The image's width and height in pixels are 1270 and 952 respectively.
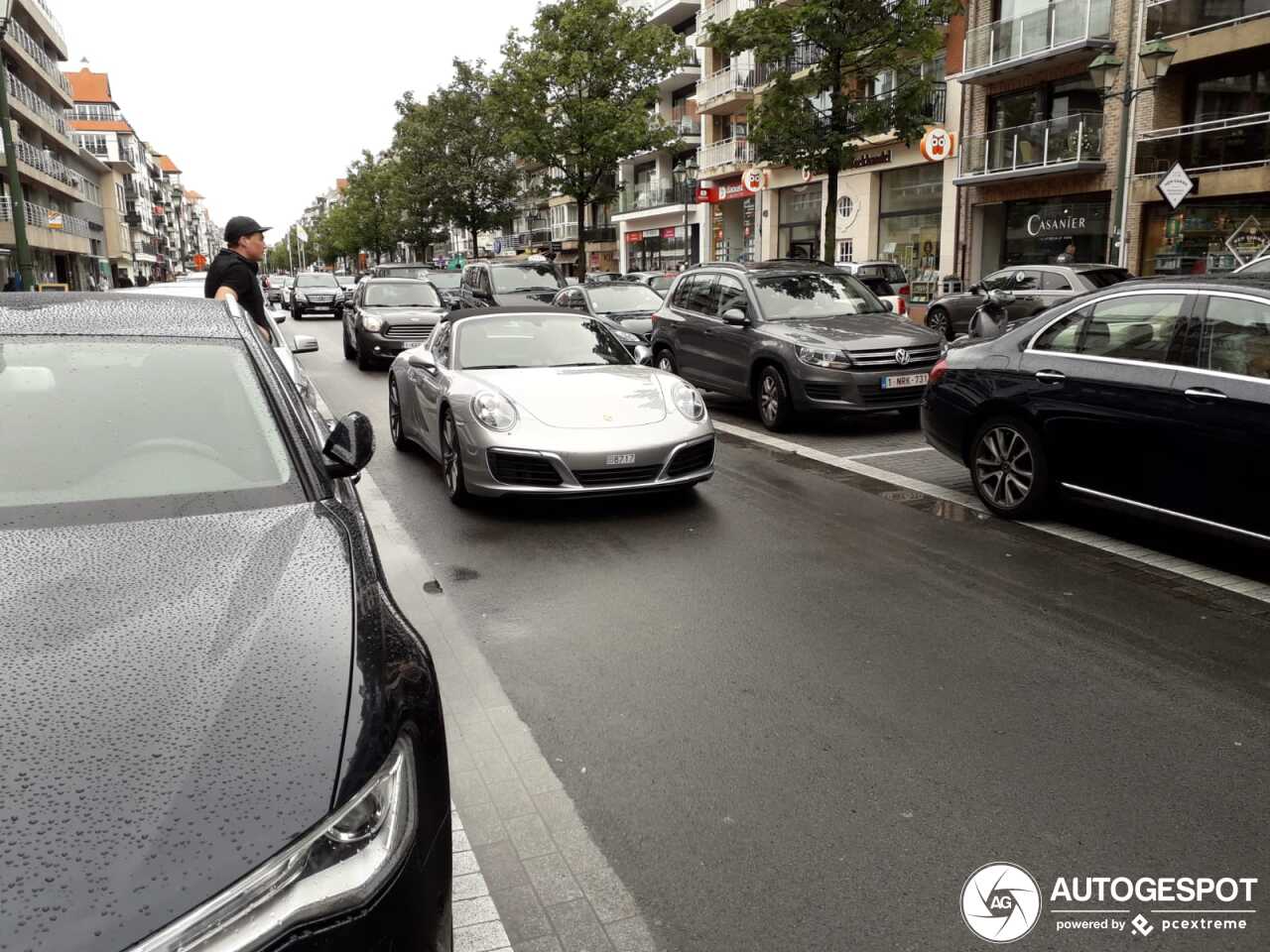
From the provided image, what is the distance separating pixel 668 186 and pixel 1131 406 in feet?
153

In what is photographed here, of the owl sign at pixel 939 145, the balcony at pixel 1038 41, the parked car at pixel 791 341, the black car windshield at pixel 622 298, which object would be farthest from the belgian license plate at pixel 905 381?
the owl sign at pixel 939 145

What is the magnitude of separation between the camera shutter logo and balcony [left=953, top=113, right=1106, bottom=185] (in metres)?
25.9

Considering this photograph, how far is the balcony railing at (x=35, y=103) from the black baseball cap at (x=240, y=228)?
161 ft

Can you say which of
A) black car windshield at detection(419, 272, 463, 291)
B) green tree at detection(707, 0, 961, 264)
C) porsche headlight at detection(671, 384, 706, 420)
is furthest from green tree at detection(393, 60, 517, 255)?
porsche headlight at detection(671, 384, 706, 420)

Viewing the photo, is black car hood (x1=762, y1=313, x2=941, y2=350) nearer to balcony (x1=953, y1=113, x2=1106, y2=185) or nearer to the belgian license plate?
the belgian license plate

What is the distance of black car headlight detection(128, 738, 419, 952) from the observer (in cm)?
151

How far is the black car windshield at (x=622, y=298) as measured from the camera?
15.4 meters

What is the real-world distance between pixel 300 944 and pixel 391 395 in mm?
8668

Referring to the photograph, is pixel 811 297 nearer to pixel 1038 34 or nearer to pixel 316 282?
pixel 1038 34

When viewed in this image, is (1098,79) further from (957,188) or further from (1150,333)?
(1150,333)

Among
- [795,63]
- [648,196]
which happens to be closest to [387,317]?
[795,63]

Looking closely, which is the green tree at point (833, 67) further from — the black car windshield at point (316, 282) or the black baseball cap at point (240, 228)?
the black car windshield at point (316, 282)

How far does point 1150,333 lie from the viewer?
584 cm

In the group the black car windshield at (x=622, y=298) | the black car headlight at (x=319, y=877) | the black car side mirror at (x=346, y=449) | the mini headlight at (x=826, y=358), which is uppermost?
the black car windshield at (x=622, y=298)
